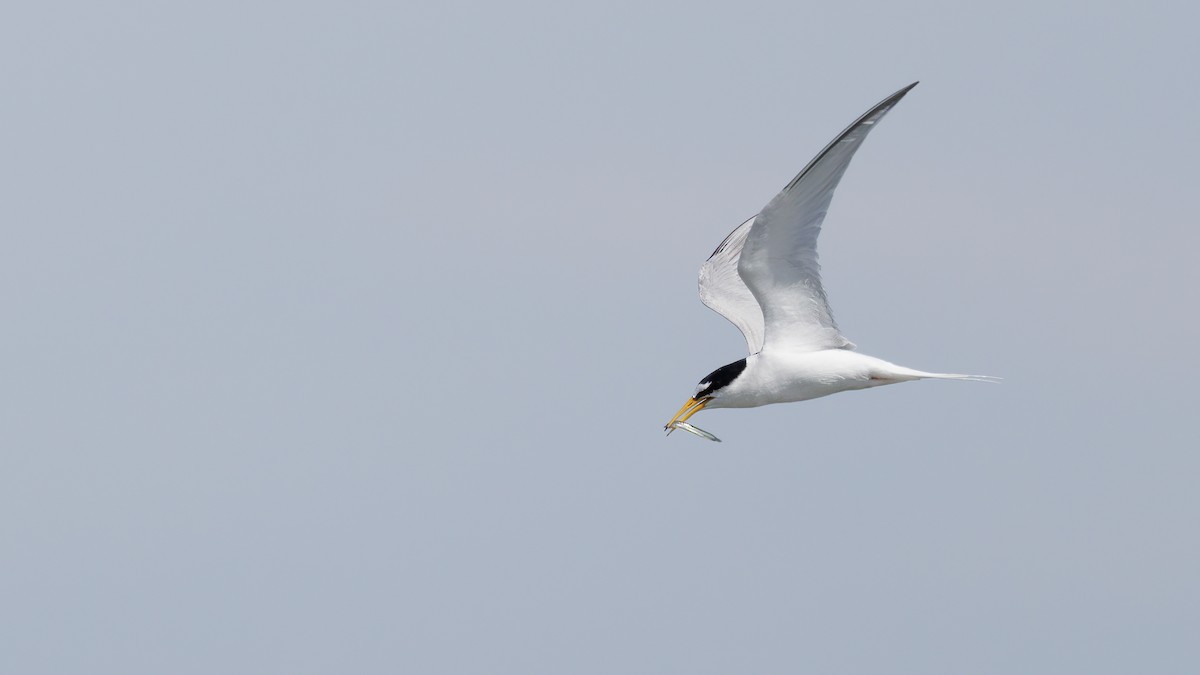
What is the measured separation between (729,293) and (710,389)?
203 cm

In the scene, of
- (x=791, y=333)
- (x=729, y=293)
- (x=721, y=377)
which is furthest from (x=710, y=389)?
(x=729, y=293)

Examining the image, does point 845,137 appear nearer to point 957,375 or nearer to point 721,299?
point 957,375

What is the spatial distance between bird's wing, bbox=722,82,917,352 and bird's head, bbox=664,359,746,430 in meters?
0.49

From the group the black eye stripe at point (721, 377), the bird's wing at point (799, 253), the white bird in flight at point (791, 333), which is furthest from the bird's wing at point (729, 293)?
the bird's wing at point (799, 253)

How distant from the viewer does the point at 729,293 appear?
1998 cm

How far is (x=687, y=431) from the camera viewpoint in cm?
1820

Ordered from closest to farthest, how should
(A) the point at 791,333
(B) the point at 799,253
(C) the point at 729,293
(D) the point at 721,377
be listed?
(B) the point at 799,253
(A) the point at 791,333
(D) the point at 721,377
(C) the point at 729,293

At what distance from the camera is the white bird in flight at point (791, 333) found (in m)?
16.2

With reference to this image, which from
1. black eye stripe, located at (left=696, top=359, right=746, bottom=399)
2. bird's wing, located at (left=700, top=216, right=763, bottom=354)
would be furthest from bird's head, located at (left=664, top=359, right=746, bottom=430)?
bird's wing, located at (left=700, top=216, right=763, bottom=354)

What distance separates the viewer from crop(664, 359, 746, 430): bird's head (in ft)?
59.6

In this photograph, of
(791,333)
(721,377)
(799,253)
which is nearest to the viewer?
(799,253)

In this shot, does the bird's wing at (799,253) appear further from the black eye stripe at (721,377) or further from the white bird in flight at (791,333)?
the black eye stripe at (721,377)

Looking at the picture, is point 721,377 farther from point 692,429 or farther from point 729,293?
point 729,293

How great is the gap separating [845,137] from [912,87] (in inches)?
41.1
